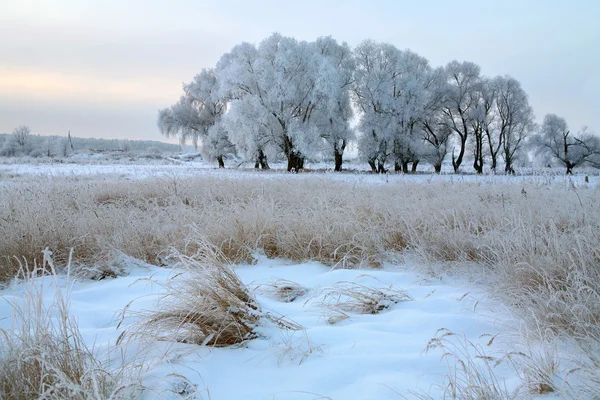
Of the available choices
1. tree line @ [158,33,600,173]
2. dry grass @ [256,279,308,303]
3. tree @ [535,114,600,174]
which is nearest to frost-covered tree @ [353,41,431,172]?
tree line @ [158,33,600,173]

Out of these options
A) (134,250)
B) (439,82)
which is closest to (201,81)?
(439,82)

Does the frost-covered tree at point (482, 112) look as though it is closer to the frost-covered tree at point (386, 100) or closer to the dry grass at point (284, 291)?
the frost-covered tree at point (386, 100)

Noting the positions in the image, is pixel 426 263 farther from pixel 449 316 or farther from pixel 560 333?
pixel 560 333

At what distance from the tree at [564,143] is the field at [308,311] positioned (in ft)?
122

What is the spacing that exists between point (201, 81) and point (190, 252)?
31606 mm

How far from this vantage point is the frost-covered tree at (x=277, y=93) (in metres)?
23.2

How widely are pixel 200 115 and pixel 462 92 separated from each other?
2365 cm

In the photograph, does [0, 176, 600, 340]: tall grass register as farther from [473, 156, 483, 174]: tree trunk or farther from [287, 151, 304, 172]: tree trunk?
[473, 156, 483, 174]: tree trunk

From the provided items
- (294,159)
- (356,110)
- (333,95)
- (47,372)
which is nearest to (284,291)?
(47,372)

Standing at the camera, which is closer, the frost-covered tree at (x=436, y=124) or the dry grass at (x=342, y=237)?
the dry grass at (x=342, y=237)

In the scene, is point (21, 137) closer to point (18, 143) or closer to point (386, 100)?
point (18, 143)

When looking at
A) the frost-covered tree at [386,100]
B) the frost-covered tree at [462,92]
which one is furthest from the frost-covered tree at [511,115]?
the frost-covered tree at [386,100]

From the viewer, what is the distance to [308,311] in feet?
8.18

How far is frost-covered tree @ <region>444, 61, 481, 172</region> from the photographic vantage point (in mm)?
29938
